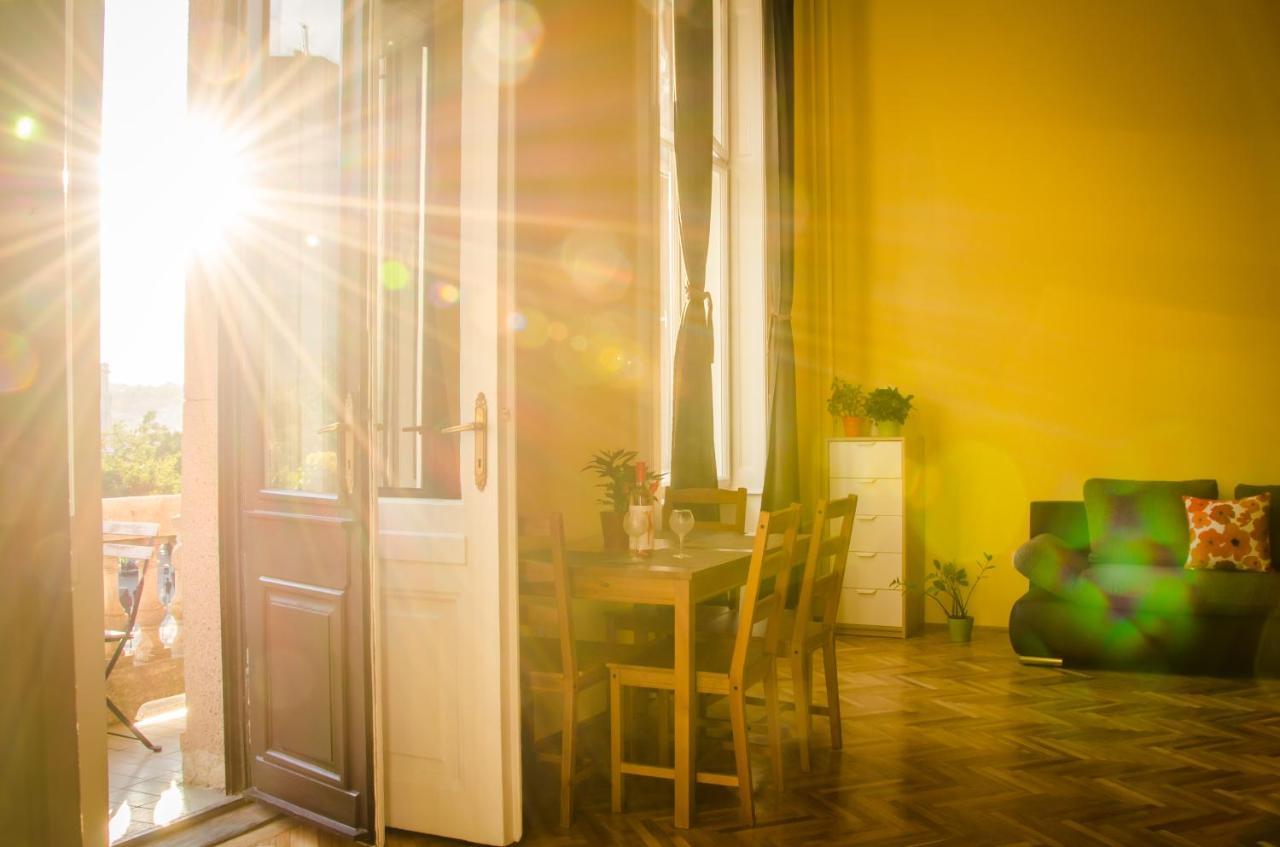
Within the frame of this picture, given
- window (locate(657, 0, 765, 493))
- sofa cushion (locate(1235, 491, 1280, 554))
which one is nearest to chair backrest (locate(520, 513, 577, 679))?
window (locate(657, 0, 765, 493))

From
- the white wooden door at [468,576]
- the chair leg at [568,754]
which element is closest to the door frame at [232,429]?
the white wooden door at [468,576]

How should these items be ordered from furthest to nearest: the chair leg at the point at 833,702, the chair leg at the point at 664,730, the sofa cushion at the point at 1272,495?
the sofa cushion at the point at 1272,495 < the chair leg at the point at 833,702 < the chair leg at the point at 664,730

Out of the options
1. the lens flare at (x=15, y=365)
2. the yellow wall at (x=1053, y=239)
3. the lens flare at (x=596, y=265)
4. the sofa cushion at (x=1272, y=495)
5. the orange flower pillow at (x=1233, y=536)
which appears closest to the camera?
the lens flare at (x=15, y=365)

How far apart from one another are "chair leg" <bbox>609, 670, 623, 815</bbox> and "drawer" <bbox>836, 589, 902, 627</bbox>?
297cm

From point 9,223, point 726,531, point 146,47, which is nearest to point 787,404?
point 726,531

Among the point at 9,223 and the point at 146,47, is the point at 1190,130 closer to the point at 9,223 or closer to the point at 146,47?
the point at 146,47

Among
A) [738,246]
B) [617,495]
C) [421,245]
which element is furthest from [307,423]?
[738,246]

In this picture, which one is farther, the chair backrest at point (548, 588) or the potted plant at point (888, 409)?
the potted plant at point (888, 409)

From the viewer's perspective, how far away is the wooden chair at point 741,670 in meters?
2.83

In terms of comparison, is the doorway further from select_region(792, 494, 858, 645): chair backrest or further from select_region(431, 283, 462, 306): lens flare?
select_region(792, 494, 858, 645): chair backrest

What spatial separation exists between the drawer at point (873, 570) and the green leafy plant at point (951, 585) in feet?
0.19

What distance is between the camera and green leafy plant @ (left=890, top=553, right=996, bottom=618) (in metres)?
5.72

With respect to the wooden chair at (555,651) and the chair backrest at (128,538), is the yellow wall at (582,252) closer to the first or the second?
the wooden chair at (555,651)

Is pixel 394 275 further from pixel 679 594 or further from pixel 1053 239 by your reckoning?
pixel 1053 239
